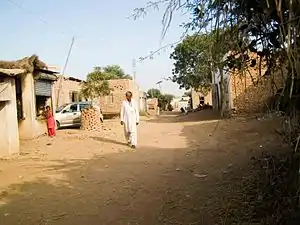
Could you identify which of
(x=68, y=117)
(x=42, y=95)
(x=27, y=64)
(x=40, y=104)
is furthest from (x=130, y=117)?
(x=68, y=117)

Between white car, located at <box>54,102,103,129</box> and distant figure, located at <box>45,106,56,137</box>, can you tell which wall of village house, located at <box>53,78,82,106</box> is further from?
distant figure, located at <box>45,106,56,137</box>

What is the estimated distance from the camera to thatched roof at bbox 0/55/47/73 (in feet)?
48.0

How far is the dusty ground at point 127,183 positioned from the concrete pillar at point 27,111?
3.74 m

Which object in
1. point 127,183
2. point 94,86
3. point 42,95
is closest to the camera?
point 127,183

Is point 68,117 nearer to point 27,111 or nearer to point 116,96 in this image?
point 27,111

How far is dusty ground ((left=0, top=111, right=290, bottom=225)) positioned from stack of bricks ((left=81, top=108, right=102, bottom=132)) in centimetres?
694

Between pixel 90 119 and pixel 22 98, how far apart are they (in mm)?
4141

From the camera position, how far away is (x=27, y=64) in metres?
15.4

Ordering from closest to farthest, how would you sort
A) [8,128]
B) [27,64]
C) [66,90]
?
[8,128]
[27,64]
[66,90]

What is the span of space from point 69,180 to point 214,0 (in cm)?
552

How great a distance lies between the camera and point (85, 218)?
18.1 ft

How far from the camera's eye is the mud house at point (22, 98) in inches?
449

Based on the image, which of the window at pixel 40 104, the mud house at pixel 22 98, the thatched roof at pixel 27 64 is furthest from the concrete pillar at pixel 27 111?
the window at pixel 40 104

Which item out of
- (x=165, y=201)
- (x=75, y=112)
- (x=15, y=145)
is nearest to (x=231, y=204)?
(x=165, y=201)
